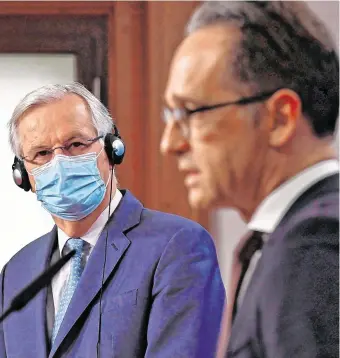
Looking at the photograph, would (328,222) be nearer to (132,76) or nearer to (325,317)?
(325,317)

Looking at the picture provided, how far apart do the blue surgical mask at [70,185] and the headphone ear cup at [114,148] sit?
2 cm

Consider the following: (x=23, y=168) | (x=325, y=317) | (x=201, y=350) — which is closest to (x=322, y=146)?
(x=325, y=317)

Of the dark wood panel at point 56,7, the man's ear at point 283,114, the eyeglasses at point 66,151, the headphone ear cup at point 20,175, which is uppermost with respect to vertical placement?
the dark wood panel at point 56,7

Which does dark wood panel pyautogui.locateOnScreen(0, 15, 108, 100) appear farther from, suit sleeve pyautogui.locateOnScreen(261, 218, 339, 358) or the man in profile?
suit sleeve pyautogui.locateOnScreen(261, 218, 339, 358)

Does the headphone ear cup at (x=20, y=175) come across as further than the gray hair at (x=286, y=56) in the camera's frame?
Yes

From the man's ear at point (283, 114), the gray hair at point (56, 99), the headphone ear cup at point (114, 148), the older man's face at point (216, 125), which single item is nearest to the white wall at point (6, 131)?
the gray hair at point (56, 99)

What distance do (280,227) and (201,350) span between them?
22cm

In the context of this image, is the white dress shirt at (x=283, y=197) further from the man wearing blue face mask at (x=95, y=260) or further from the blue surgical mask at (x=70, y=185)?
the blue surgical mask at (x=70, y=185)

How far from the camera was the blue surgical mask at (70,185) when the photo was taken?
102 cm

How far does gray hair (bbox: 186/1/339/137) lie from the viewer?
3.07ft

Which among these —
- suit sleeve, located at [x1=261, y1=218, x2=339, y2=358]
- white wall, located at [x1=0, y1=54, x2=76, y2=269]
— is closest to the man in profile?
suit sleeve, located at [x1=261, y1=218, x2=339, y2=358]

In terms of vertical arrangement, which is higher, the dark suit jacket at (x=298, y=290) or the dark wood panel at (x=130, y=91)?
the dark wood panel at (x=130, y=91)

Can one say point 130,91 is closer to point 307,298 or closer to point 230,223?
point 230,223

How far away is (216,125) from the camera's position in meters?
0.95
